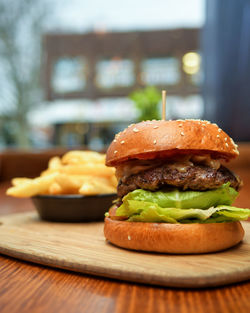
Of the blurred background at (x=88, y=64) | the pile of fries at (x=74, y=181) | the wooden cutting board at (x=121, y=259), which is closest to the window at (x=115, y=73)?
the blurred background at (x=88, y=64)

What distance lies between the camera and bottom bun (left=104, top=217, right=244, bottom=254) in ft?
3.95

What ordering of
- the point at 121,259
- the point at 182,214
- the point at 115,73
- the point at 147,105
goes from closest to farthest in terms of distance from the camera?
the point at 121,259, the point at 182,214, the point at 147,105, the point at 115,73

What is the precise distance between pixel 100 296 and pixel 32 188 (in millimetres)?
1119

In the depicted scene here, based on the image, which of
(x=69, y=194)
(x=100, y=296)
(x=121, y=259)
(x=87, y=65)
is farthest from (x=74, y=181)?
(x=87, y=65)

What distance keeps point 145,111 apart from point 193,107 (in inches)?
112

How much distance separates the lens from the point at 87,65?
8797mm

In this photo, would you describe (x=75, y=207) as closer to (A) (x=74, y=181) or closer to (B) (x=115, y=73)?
(A) (x=74, y=181)

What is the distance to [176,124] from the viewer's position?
1.34 meters

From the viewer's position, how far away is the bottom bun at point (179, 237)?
120cm

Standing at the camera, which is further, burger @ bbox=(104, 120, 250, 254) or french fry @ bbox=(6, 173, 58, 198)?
french fry @ bbox=(6, 173, 58, 198)

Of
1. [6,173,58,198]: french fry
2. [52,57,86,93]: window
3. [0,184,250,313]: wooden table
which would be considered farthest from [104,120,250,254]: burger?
[52,57,86,93]: window

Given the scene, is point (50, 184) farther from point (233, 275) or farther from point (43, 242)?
point (233, 275)

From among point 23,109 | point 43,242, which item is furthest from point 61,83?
point 43,242

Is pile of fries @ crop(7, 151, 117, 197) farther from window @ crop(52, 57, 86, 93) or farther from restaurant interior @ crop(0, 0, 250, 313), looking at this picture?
window @ crop(52, 57, 86, 93)
